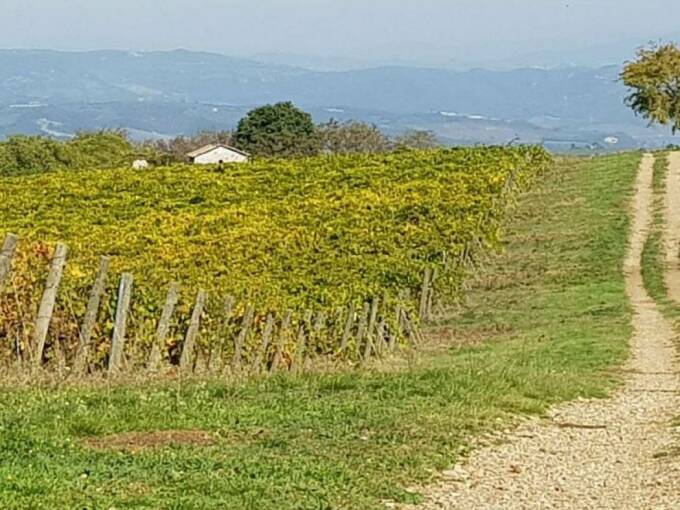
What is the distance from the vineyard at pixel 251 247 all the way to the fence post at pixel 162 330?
0.15 ft

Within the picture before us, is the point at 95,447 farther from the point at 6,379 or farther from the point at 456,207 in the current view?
the point at 456,207

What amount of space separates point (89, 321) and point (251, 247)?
1065 centimetres

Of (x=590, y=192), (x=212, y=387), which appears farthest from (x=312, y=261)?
(x=590, y=192)

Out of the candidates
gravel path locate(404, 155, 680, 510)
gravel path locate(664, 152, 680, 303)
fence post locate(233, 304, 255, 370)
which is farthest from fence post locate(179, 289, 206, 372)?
gravel path locate(664, 152, 680, 303)

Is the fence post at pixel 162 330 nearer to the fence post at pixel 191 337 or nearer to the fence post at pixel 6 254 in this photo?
the fence post at pixel 191 337

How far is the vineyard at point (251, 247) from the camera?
14.5m

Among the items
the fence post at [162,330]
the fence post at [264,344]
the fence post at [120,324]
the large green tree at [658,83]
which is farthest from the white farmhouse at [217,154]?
the fence post at [120,324]

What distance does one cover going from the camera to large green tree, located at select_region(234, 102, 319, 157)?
95375 millimetres

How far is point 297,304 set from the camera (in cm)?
2011

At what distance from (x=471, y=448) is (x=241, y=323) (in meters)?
7.17

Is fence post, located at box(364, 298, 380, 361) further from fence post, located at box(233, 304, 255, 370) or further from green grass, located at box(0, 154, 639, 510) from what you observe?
fence post, located at box(233, 304, 255, 370)

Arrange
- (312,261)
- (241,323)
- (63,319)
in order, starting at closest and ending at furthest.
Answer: (63,319)
(241,323)
(312,261)

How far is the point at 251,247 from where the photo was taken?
23969 millimetres

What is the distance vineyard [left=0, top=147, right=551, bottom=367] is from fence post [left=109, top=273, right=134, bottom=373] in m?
0.07
